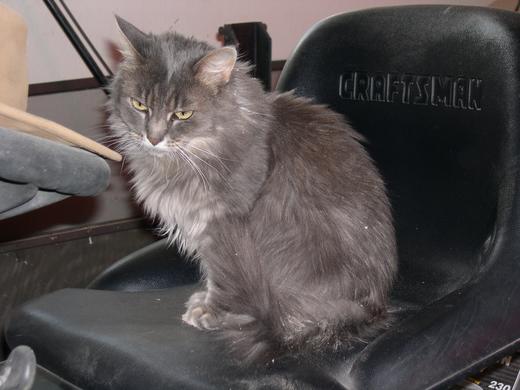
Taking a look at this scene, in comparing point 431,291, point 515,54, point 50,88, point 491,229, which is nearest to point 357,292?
point 431,291

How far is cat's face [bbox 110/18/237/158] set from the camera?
1193mm

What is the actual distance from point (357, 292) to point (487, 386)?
0.68 meters

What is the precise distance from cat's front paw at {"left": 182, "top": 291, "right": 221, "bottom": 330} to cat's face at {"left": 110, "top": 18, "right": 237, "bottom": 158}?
32 cm

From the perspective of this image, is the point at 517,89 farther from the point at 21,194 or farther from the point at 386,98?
the point at 21,194

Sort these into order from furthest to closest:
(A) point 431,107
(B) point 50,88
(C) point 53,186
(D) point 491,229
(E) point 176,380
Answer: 1. (B) point 50,88
2. (A) point 431,107
3. (D) point 491,229
4. (E) point 176,380
5. (C) point 53,186

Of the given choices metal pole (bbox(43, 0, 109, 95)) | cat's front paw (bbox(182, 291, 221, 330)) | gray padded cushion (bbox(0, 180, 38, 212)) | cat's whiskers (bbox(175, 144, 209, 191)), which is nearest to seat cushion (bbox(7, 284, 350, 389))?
cat's front paw (bbox(182, 291, 221, 330))

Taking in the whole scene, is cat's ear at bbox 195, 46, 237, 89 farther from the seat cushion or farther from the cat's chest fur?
the seat cushion

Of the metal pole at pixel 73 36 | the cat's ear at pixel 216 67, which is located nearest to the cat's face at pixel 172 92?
the cat's ear at pixel 216 67

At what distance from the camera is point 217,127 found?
1250 millimetres

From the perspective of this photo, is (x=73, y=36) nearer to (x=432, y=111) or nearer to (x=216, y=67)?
(x=216, y=67)

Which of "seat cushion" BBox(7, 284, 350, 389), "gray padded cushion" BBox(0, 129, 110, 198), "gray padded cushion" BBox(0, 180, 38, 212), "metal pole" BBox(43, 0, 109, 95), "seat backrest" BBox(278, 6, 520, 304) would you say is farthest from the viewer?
"metal pole" BBox(43, 0, 109, 95)

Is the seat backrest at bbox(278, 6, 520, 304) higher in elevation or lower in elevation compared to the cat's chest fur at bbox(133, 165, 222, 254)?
higher

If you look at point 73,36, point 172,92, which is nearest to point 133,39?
point 172,92

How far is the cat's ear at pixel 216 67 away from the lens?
115 centimetres
